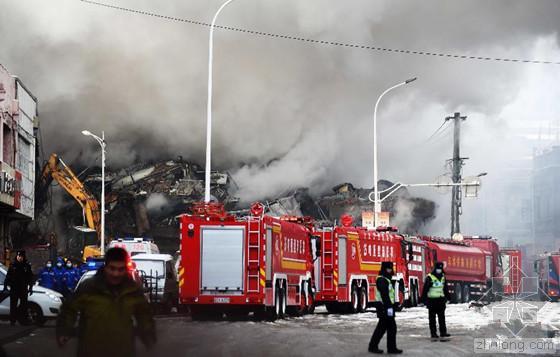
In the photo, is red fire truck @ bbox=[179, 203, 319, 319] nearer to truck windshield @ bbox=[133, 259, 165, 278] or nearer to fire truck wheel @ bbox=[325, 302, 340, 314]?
truck windshield @ bbox=[133, 259, 165, 278]

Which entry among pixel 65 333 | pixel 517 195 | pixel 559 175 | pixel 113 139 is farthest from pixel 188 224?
pixel 517 195

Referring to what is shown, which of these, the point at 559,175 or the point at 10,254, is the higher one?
the point at 559,175

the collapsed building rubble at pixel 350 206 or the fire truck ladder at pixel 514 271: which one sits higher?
the collapsed building rubble at pixel 350 206

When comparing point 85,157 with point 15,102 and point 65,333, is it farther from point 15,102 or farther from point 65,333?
point 65,333

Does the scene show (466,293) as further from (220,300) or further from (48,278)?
(48,278)

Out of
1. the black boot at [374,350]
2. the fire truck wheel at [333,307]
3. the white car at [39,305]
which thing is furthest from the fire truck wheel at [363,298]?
the black boot at [374,350]

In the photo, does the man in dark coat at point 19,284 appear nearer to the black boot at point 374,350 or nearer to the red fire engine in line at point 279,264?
the red fire engine in line at point 279,264

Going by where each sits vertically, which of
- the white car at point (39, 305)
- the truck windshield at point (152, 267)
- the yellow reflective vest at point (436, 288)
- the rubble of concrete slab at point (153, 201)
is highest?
the rubble of concrete slab at point (153, 201)

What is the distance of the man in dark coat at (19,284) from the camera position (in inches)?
831

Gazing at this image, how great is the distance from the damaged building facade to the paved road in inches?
661

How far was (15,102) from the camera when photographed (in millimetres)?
42031

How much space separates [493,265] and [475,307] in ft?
49.6

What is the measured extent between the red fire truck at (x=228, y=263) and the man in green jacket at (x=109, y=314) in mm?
18229

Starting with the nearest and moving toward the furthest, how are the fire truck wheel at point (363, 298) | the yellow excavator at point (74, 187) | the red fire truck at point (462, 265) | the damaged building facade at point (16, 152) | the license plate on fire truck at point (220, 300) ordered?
1. the license plate on fire truck at point (220, 300)
2. the fire truck wheel at point (363, 298)
3. the damaged building facade at point (16, 152)
4. the red fire truck at point (462, 265)
5. the yellow excavator at point (74, 187)
